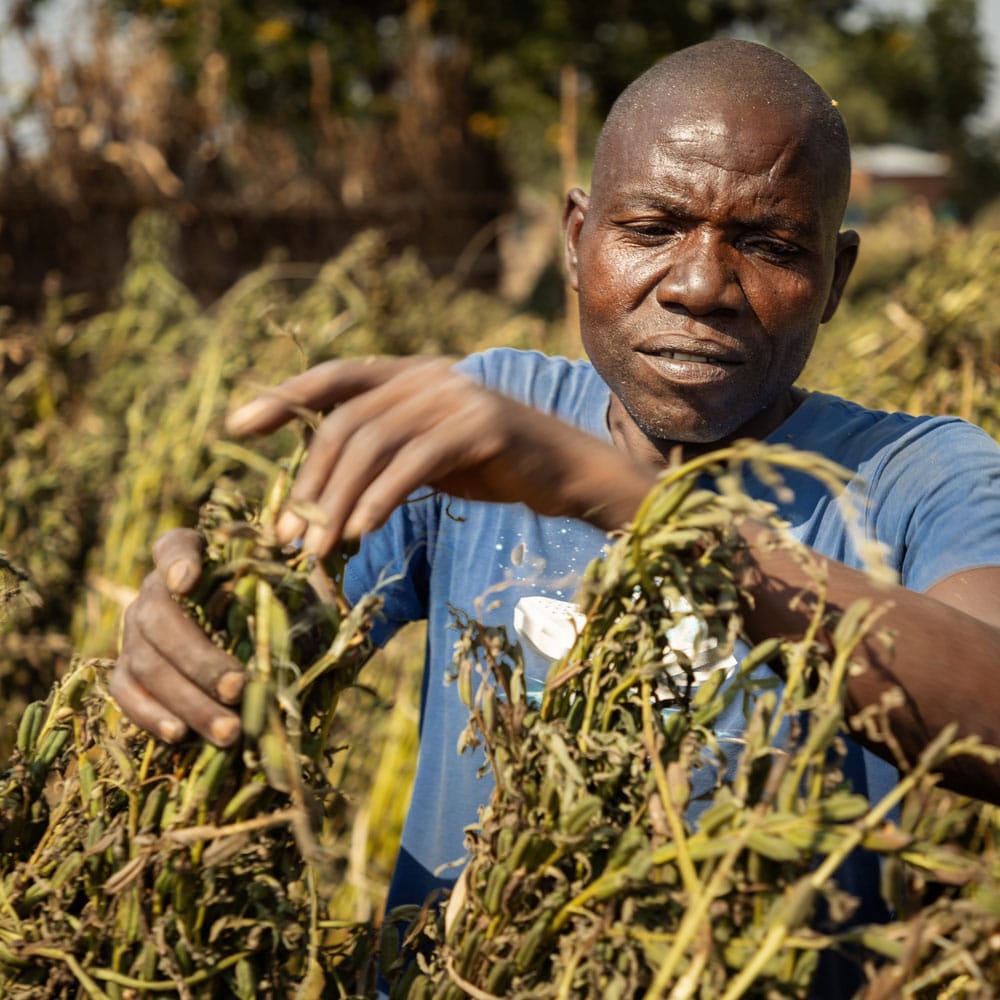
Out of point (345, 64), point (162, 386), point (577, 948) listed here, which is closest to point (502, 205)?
point (345, 64)

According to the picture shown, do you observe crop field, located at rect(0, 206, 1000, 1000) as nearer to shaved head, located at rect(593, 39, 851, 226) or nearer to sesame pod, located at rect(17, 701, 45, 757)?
sesame pod, located at rect(17, 701, 45, 757)

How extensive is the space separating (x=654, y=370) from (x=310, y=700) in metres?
0.74

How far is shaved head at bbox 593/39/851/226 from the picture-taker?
154cm

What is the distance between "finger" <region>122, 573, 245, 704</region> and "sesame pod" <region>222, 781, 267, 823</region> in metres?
0.07

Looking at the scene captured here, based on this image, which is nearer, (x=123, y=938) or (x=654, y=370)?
(x=123, y=938)

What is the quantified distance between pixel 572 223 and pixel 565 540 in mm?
642

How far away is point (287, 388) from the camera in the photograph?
3.21 ft

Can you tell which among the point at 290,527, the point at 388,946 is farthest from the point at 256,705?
the point at 388,946

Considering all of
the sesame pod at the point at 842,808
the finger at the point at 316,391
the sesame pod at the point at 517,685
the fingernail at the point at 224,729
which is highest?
the finger at the point at 316,391

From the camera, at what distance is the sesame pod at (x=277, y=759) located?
0.86 m

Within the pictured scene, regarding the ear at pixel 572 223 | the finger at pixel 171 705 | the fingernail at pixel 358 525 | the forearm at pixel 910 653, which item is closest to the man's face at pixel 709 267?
the ear at pixel 572 223

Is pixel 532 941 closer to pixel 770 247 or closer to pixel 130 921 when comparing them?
pixel 130 921

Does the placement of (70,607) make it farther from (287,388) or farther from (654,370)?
(287,388)

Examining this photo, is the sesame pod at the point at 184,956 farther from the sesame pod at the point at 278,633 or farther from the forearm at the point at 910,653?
the forearm at the point at 910,653
